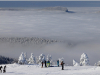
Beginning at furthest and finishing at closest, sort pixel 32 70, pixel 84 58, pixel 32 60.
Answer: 1. pixel 32 60
2. pixel 84 58
3. pixel 32 70

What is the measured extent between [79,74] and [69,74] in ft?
6.26

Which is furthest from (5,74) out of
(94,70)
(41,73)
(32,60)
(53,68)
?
(32,60)

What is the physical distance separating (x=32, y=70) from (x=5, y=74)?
307 inches

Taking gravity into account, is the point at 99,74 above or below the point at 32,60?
below

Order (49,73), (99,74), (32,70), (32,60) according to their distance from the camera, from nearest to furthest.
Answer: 1. (99,74)
2. (49,73)
3. (32,70)
4. (32,60)

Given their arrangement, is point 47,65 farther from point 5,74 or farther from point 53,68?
point 5,74

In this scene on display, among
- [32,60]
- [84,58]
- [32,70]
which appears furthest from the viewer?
[32,60]

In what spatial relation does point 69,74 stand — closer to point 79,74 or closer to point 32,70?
point 79,74

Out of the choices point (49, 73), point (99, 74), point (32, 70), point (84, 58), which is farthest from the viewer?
point (84, 58)

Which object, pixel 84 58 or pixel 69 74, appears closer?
pixel 69 74

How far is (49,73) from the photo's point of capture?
2055 inches

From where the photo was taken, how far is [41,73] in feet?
172

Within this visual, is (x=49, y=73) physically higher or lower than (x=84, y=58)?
lower

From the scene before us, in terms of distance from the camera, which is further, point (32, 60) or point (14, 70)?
point (32, 60)
